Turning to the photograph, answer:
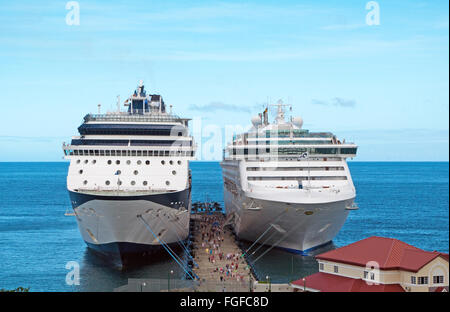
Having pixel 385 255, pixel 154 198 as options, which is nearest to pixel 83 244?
pixel 154 198

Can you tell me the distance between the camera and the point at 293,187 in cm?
3825

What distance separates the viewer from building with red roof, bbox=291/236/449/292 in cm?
2216

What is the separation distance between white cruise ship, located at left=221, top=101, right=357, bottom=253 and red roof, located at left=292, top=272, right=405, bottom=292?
1100 centimetres

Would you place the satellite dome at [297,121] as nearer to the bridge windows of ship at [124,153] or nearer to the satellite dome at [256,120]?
the satellite dome at [256,120]

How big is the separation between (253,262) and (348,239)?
692 inches

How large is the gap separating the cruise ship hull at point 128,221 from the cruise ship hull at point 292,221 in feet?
18.3

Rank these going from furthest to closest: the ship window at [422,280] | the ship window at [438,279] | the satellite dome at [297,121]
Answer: the satellite dome at [297,121] < the ship window at [438,279] < the ship window at [422,280]

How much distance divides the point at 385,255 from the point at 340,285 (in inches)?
96.2

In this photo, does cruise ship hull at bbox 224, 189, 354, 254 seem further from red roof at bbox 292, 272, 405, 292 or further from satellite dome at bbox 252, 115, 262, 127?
satellite dome at bbox 252, 115, 262, 127

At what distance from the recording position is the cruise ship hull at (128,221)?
111 ft

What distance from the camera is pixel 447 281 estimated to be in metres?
22.7

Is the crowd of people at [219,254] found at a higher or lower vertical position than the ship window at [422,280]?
lower

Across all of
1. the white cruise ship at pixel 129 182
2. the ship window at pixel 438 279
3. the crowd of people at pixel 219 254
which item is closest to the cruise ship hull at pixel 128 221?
the white cruise ship at pixel 129 182

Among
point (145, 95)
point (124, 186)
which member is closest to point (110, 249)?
point (124, 186)
